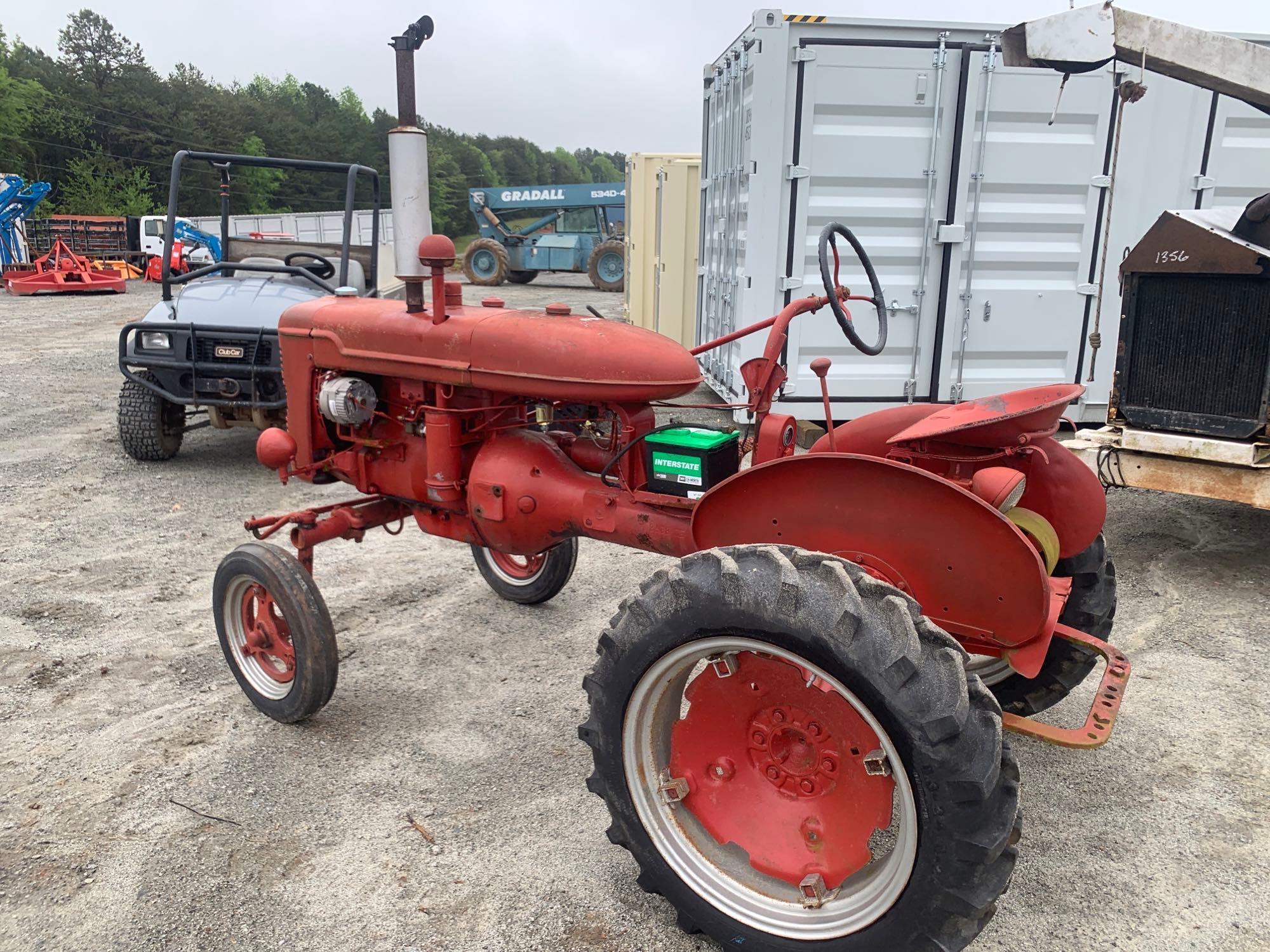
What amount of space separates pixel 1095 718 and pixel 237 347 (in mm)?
5094

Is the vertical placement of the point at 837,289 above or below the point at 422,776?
above

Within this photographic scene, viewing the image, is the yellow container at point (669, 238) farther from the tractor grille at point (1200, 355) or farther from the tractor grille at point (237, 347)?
the tractor grille at point (1200, 355)

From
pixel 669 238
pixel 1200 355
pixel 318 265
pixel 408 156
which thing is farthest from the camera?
pixel 408 156

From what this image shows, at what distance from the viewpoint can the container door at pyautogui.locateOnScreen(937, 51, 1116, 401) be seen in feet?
17.8

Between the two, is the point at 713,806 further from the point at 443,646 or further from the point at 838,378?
the point at 838,378

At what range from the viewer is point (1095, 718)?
1.92 m

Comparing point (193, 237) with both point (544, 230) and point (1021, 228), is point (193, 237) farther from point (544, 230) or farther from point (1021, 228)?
point (1021, 228)

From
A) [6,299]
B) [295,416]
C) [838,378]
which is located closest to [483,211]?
[6,299]

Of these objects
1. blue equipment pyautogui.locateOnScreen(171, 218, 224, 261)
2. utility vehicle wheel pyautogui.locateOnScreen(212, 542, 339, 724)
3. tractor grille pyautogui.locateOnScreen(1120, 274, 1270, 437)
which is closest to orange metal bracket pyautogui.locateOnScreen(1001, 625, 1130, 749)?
utility vehicle wheel pyautogui.locateOnScreen(212, 542, 339, 724)

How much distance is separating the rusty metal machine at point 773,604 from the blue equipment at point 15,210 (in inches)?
787

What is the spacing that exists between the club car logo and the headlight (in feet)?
54.4

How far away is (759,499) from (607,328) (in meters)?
0.81

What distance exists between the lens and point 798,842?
195 cm

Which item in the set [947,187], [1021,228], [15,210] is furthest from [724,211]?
[15,210]
